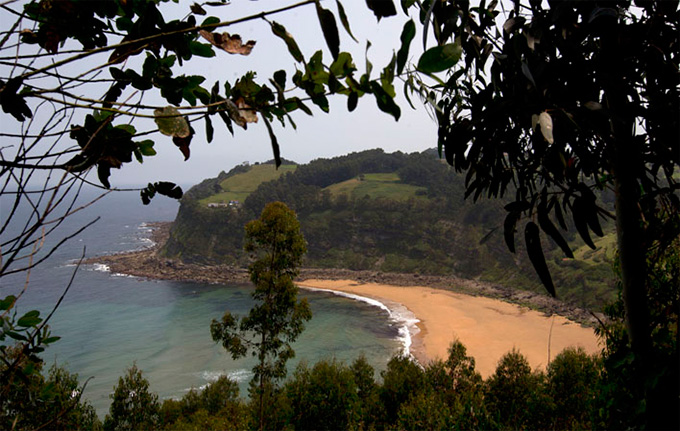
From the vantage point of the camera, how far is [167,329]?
97.4 feet

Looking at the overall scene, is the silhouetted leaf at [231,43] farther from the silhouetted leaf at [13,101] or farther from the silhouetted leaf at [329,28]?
the silhouetted leaf at [13,101]

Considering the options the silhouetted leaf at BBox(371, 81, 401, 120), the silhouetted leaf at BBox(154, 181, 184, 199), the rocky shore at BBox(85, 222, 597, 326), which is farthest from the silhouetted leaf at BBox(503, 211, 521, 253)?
the rocky shore at BBox(85, 222, 597, 326)

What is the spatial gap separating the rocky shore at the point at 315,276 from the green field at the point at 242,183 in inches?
517

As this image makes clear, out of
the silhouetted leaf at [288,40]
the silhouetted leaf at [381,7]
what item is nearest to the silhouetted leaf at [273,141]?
the silhouetted leaf at [288,40]

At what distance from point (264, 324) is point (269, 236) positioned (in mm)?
2068

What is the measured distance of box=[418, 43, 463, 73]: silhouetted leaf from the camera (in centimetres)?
60

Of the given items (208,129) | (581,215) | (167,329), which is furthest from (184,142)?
(167,329)

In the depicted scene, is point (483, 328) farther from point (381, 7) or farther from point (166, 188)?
point (381, 7)

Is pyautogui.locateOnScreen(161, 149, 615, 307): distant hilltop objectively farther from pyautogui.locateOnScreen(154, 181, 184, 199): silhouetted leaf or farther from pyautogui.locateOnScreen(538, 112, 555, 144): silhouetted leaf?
pyautogui.locateOnScreen(154, 181, 184, 199): silhouetted leaf

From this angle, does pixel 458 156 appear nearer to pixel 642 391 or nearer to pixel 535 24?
pixel 535 24

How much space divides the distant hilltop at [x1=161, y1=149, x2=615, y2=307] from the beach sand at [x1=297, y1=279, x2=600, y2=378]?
20.7 ft

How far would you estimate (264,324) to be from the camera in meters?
9.44

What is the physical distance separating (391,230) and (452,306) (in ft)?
61.8

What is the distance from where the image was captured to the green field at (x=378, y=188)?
58.1 metres
